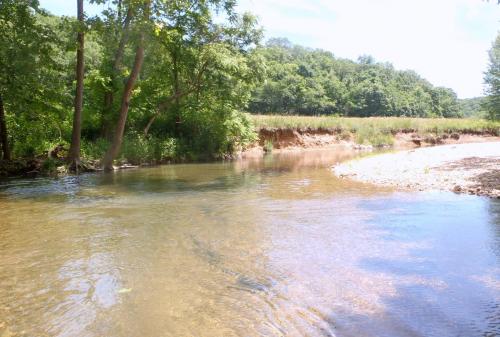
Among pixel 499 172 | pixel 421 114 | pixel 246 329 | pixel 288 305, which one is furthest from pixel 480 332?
pixel 421 114

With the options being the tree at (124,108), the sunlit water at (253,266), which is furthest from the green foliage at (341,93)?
the sunlit water at (253,266)

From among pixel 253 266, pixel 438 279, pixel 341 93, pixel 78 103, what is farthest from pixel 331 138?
pixel 341 93

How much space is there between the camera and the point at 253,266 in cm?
593

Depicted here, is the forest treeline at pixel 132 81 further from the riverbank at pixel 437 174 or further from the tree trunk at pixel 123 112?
the riverbank at pixel 437 174

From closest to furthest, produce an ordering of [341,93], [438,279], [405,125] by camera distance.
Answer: [438,279] < [405,125] < [341,93]

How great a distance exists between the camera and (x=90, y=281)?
539cm

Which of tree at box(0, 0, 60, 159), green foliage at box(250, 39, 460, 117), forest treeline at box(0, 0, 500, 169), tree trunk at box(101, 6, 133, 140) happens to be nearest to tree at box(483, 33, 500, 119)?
forest treeline at box(0, 0, 500, 169)

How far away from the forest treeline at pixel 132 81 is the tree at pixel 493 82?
26937 mm

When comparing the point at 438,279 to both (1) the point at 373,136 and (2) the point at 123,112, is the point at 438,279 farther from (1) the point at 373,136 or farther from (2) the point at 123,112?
(1) the point at 373,136

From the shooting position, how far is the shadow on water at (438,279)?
399 centimetres

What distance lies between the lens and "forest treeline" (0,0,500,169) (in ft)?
54.5

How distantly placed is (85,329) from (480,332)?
3.55m

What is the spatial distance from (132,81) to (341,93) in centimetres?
8723

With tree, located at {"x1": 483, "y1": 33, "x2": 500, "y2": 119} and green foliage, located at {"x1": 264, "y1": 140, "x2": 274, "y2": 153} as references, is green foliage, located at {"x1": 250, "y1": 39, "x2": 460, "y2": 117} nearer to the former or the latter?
tree, located at {"x1": 483, "y1": 33, "x2": 500, "y2": 119}
